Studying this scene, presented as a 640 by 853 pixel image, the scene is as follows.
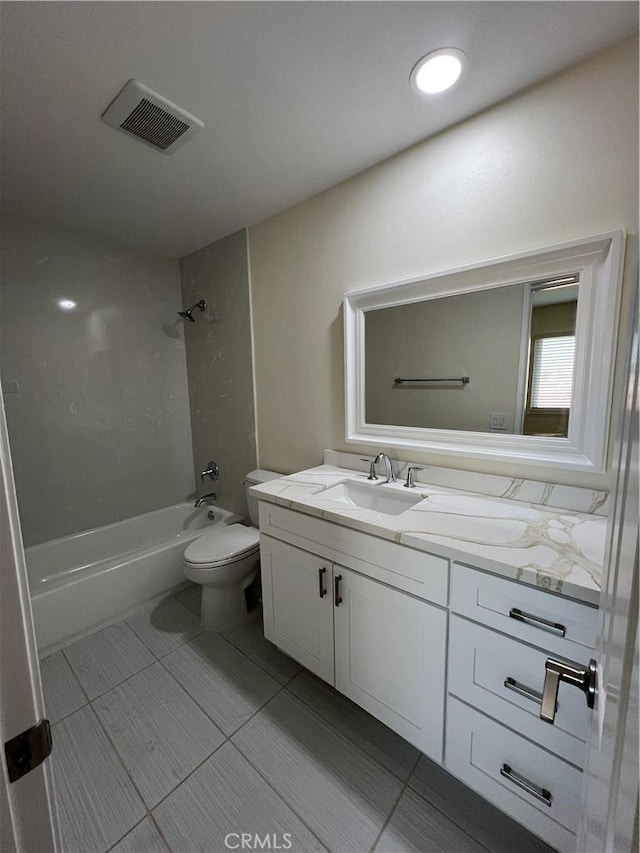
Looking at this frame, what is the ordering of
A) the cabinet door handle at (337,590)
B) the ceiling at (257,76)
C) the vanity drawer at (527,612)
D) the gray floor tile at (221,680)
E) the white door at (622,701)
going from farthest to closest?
the gray floor tile at (221,680)
the cabinet door handle at (337,590)
the ceiling at (257,76)
the vanity drawer at (527,612)
the white door at (622,701)

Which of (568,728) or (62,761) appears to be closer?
(568,728)

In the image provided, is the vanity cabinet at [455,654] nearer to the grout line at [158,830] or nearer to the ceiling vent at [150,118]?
the grout line at [158,830]

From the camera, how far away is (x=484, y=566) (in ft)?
2.98

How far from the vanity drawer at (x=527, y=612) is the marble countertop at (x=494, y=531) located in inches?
1.4

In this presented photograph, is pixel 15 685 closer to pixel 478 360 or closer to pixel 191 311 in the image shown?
pixel 478 360

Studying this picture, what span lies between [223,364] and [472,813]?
2491 mm

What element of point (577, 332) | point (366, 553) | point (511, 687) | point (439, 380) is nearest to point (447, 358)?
point (439, 380)

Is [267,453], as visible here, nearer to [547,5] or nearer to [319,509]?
[319,509]

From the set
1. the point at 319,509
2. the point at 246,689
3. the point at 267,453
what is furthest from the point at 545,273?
the point at 246,689

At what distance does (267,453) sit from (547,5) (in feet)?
6.95

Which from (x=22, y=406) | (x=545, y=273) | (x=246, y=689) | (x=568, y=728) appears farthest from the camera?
(x=22, y=406)

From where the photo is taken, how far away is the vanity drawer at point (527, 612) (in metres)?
0.79

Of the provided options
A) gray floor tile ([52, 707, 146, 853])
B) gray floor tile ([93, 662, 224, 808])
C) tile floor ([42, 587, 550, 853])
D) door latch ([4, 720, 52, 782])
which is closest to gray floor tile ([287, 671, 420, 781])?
tile floor ([42, 587, 550, 853])

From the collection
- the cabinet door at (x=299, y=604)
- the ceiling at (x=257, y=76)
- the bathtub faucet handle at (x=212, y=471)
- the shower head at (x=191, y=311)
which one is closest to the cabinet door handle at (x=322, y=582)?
the cabinet door at (x=299, y=604)
